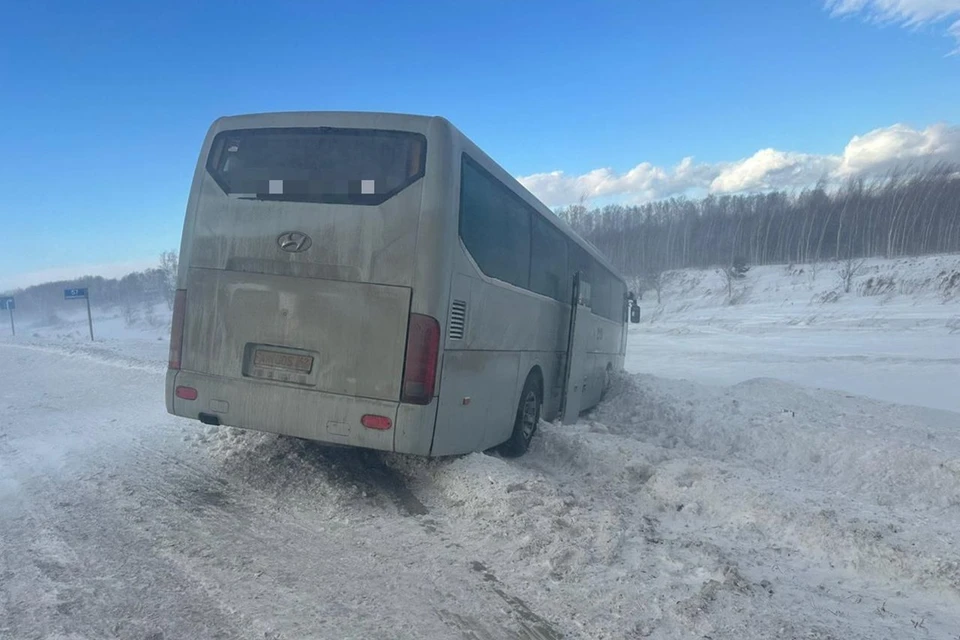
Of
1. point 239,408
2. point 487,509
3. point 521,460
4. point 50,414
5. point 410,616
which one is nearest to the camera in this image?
point 410,616

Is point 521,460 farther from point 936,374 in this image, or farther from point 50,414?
point 936,374

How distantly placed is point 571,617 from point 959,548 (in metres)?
2.97

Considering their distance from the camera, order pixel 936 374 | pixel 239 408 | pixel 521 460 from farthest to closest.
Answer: pixel 936 374, pixel 521 460, pixel 239 408

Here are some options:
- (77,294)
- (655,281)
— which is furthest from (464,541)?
(655,281)

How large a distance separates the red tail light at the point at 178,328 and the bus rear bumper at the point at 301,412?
13 centimetres

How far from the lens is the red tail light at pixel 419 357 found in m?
4.77

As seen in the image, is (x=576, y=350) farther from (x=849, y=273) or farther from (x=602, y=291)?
(x=849, y=273)

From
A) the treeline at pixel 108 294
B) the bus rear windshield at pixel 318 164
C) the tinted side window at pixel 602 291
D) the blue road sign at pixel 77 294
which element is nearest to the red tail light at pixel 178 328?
the bus rear windshield at pixel 318 164

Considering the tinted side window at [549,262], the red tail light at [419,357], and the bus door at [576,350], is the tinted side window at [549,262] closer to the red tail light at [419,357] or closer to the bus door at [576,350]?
the bus door at [576,350]

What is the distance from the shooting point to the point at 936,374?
20.5 metres

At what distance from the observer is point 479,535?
438 centimetres

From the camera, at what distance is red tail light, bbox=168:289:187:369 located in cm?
540

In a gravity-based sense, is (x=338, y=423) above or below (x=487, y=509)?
above

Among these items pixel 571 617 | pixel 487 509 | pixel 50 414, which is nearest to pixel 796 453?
pixel 487 509
